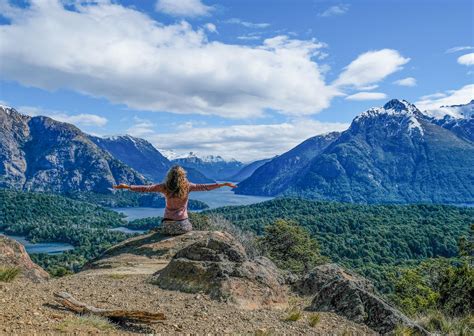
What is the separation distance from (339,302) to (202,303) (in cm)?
294

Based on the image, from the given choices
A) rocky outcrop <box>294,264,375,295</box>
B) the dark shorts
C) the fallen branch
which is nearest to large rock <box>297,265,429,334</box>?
rocky outcrop <box>294,264,375,295</box>

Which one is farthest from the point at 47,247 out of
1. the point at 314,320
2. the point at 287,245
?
the point at 314,320

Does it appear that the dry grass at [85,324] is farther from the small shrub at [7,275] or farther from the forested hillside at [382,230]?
the forested hillside at [382,230]

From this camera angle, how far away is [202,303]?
7.90 m

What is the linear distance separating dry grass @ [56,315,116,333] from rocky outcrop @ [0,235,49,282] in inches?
202

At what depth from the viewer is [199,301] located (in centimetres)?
801

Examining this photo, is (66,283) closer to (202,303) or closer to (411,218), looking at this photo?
(202,303)

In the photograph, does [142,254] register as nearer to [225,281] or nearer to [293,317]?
[225,281]

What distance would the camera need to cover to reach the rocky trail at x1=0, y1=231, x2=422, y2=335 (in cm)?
620

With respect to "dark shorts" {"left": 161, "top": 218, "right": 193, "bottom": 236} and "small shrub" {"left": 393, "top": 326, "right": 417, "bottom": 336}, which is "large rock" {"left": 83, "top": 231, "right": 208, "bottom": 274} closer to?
A: "dark shorts" {"left": 161, "top": 218, "right": 193, "bottom": 236}

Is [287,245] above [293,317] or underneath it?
underneath

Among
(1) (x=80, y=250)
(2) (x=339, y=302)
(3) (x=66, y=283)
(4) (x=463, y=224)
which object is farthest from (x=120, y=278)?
(4) (x=463, y=224)

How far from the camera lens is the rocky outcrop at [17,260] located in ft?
35.5

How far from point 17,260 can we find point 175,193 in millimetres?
4961
